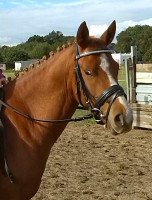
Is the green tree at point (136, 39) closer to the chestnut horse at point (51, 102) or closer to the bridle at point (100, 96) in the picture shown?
the chestnut horse at point (51, 102)

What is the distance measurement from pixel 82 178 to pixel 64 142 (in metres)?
3.20

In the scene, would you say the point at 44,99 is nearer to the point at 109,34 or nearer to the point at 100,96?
the point at 100,96

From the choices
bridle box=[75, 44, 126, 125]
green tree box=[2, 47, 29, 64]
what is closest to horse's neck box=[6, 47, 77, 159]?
bridle box=[75, 44, 126, 125]

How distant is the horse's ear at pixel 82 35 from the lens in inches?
141

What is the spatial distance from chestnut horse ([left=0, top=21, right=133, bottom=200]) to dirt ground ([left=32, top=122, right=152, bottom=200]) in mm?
2467

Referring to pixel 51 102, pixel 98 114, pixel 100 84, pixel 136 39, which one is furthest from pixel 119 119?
pixel 136 39

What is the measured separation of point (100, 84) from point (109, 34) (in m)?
0.57

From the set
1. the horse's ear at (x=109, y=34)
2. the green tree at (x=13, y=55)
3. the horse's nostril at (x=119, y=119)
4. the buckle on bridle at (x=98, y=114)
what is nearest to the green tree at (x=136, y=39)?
the green tree at (x=13, y=55)

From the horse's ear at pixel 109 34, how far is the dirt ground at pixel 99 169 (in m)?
3.17

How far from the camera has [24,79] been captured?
4.16 metres

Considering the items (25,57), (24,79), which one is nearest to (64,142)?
(24,79)

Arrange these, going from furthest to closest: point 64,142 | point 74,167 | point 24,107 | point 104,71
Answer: point 64,142
point 74,167
point 24,107
point 104,71

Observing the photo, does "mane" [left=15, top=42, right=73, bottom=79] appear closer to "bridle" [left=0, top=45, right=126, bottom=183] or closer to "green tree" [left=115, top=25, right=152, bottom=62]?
"bridle" [left=0, top=45, right=126, bottom=183]

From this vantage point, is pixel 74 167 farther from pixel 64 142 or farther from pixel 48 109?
pixel 48 109
